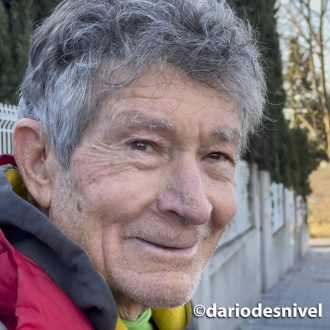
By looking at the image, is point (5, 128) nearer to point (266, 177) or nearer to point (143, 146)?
point (143, 146)

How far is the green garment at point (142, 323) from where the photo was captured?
1747 millimetres

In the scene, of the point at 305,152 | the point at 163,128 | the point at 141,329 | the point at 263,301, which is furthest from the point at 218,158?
the point at 305,152

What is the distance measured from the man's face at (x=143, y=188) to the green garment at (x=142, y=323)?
0.77 feet

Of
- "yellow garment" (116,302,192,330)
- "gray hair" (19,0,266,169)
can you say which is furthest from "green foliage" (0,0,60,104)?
"gray hair" (19,0,266,169)

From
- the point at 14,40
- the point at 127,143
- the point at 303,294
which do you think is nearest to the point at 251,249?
the point at 303,294

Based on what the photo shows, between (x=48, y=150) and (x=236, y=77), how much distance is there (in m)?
0.45

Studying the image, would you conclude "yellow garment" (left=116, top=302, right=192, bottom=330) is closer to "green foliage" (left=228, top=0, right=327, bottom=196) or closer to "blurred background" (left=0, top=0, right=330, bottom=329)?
"blurred background" (left=0, top=0, right=330, bottom=329)

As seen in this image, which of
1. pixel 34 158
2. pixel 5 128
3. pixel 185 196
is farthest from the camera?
pixel 5 128

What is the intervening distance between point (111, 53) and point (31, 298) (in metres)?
0.54

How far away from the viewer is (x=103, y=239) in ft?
4.88

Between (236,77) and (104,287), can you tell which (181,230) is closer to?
(104,287)

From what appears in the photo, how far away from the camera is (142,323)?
5.89 ft

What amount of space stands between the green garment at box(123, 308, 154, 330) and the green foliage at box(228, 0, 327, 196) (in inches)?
129

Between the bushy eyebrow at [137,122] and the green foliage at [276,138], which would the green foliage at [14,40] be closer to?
the green foliage at [276,138]
